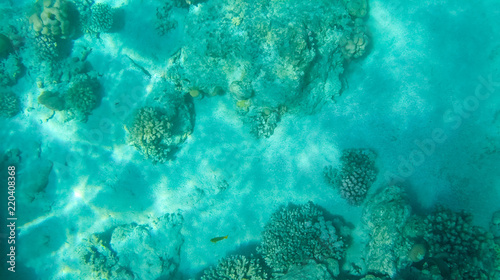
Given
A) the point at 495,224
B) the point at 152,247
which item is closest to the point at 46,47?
the point at 152,247

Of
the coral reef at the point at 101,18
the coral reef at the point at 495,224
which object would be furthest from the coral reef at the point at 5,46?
the coral reef at the point at 495,224

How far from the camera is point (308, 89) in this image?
7.89 m

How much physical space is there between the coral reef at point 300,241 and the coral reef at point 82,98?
294 inches

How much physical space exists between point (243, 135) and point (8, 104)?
881cm

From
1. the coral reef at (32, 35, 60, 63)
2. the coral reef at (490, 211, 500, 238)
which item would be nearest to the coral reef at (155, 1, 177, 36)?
the coral reef at (32, 35, 60, 63)

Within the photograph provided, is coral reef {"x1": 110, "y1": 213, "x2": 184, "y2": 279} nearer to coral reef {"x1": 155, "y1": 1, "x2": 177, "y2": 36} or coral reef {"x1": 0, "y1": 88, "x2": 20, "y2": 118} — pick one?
coral reef {"x1": 0, "y1": 88, "x2": 20, "y2": 118}

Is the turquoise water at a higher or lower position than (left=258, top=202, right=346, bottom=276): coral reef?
higher

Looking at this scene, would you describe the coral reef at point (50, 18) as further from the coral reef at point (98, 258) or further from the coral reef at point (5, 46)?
the coral reef at point (98, 258)

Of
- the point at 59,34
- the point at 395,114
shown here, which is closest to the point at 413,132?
the point at 395,114

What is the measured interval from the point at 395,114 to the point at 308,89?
9.20ft

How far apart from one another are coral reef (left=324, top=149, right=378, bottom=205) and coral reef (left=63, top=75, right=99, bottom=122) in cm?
835

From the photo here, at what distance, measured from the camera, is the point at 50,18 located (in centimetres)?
884

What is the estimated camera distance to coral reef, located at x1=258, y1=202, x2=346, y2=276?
22.3 feet

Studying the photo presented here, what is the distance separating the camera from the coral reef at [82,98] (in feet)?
29.0
